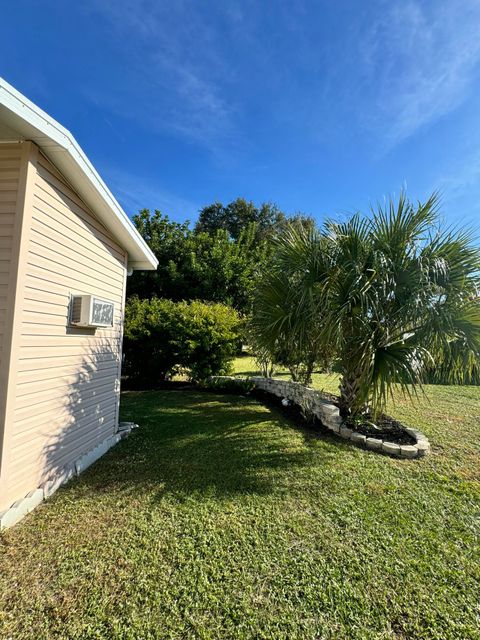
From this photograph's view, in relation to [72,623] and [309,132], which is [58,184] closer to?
[72,623]

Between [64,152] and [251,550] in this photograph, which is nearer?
[251,550]

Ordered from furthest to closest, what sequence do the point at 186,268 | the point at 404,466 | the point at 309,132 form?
the point at 186,268
the point at 309,132
the point at 404,466

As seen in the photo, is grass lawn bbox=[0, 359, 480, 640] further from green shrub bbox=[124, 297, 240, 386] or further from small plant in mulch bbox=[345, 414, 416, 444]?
green shrub bbox=[124, 297, 240, 386]

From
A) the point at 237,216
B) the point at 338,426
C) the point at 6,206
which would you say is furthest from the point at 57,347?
the point at 237,216

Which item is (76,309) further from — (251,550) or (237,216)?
(237,216)

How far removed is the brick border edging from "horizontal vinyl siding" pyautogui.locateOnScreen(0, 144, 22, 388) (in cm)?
470

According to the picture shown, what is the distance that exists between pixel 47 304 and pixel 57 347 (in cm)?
49

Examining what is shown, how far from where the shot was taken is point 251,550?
2256 mm

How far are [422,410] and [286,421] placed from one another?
321 cm

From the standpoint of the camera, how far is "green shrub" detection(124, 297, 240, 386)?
8.76 metres

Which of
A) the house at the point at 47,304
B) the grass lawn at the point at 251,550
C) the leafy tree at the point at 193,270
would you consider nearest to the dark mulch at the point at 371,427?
the grass lawn at the point at 251,550

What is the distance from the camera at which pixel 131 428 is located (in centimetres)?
509

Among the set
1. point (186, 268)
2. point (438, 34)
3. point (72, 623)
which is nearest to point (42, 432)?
point (72, 623)

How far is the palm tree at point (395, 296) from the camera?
3.99m
